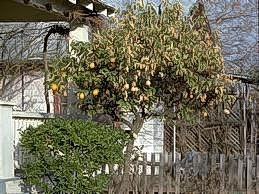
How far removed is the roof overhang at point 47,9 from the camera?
35.1 ft

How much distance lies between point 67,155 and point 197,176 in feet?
11.0

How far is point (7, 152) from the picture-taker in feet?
28.7

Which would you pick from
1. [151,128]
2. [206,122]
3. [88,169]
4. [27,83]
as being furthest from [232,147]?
[88,169]

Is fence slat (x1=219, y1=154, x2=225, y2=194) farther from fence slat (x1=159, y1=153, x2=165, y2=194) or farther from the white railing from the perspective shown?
the white railing

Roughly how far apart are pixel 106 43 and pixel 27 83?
8993mm

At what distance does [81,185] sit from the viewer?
8570 mm

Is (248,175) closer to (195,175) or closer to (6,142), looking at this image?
(195,175)

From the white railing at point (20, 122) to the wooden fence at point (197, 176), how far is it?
6.32ft

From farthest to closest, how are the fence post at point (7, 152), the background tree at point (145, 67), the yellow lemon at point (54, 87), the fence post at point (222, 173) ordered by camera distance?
the fence post at point (222, 173) → the yellow lemon at point (54, 87) → the background tree at point (145, 67) → the fence post at point (7, 152)

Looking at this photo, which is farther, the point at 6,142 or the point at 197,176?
the point at 197,176

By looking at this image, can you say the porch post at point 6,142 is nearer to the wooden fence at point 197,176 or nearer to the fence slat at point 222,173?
the wooden fence at point 197,176

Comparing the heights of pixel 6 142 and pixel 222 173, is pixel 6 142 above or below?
above

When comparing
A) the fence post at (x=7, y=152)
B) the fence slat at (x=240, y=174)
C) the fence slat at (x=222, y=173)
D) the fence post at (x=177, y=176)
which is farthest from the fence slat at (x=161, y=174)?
the fence post at (x=7, y=152)

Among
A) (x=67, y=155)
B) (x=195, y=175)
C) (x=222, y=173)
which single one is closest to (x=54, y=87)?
(x=67, y=155)
